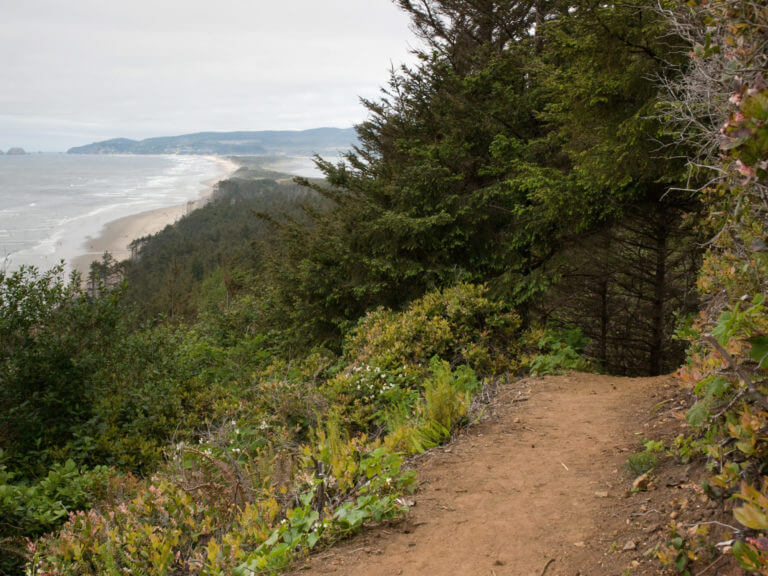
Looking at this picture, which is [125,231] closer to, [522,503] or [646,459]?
[522,503]

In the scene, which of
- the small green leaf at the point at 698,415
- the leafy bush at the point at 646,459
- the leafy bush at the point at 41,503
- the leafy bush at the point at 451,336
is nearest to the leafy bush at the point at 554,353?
the leafy bush at the point at 451,336

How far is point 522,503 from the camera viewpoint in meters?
3.26

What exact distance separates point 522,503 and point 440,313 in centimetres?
446

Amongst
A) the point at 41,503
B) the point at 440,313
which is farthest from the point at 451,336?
the point at 41,503

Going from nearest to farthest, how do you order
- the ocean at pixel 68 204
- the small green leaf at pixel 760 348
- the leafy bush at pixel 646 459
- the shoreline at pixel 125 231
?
the small green leaf at pixel 760 348 → the leafy bush at pixel 646 459 → the ocean at pixel 68 204 → the shoreline at pixel 125 231

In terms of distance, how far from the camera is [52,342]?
8.19m

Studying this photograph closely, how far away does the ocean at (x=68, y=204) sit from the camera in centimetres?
4109

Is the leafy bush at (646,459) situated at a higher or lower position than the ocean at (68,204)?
lower

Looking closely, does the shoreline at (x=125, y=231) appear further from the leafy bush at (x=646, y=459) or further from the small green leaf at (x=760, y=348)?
the small green leaf at (x=760, y=348)

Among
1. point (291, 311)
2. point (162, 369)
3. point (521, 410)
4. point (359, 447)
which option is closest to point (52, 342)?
point (162, 369)

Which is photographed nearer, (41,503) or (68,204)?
(41,503)

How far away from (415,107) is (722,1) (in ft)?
29.9

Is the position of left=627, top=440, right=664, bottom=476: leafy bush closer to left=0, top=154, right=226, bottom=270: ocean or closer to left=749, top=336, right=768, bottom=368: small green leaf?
left=749, top=336, right=768, bottom=368: small green leaf

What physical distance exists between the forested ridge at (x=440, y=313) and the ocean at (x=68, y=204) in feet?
25.4
